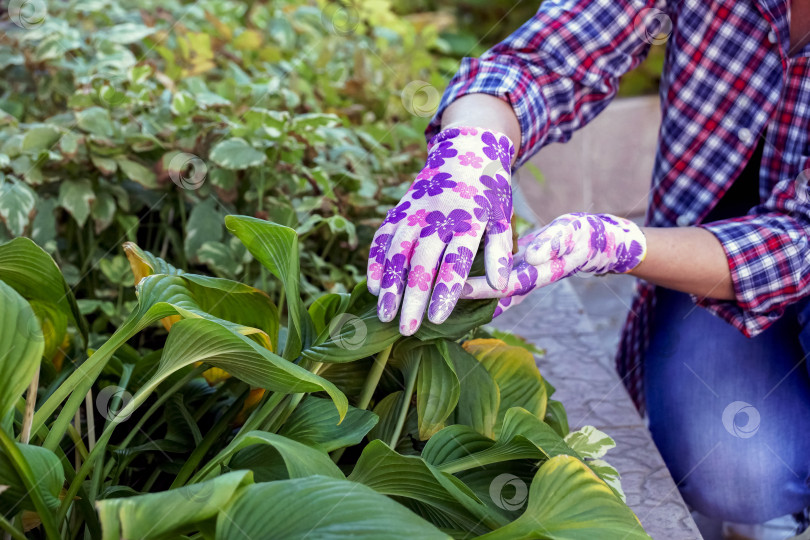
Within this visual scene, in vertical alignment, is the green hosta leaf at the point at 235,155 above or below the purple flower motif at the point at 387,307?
below

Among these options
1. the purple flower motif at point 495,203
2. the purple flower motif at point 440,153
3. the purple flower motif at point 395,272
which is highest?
the purple flower motif at point 440,153

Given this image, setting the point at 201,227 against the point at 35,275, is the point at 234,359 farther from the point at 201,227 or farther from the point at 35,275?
the point at 201,227

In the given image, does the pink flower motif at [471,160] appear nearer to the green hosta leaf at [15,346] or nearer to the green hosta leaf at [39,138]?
the green hosta leaf at [15,346]

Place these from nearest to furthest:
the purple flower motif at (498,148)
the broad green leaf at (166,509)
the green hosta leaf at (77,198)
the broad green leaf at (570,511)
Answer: the broad green leaf at (166,509) < the broad green leaf at (570,511) < the purple flower motif at (498,148) < the green hosta leaf at (77,198)

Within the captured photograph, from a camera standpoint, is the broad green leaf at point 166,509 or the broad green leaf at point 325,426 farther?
the broad green leaf at point 325,426

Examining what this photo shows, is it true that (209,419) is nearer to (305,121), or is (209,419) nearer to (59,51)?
(305,121)

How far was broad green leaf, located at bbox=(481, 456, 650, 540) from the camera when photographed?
0.55m

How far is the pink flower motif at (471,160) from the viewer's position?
832mm

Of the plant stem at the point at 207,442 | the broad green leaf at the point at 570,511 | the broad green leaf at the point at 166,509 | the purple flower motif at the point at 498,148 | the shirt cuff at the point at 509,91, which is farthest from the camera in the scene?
the shirt cuff at the point at 509,91

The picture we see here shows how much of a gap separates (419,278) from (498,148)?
223mm

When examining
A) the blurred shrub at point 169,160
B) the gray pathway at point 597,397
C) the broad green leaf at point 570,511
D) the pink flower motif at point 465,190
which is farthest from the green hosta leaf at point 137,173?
the broad green leaf at point 570,511

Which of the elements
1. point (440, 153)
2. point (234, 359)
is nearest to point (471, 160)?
point (440, 153)

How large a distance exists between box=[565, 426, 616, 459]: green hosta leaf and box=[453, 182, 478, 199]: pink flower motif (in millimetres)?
268

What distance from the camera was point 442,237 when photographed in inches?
Answer: 29.9
